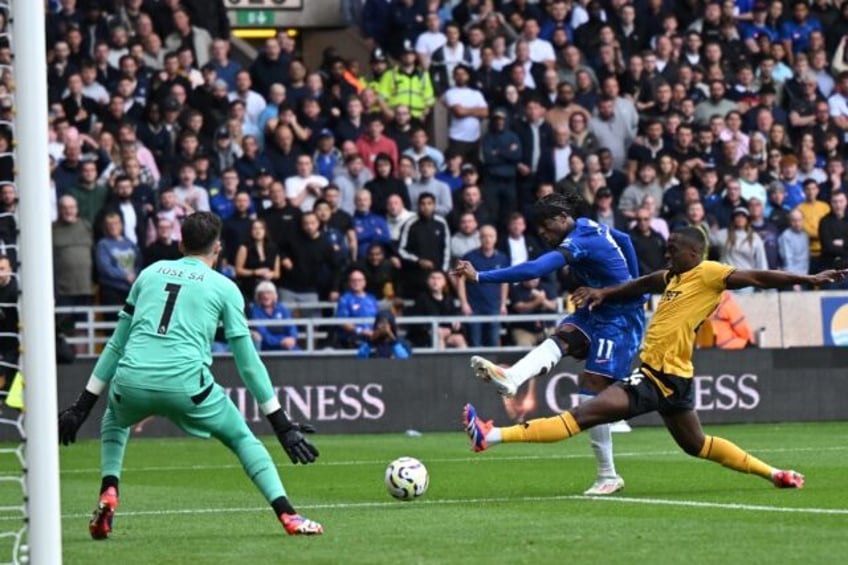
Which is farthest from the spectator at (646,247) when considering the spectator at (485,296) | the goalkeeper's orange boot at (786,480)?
the goalkeeper's orange boot at (786,480)

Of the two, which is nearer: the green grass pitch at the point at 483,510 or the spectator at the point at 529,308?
the green grass pitch at the point at 483,510

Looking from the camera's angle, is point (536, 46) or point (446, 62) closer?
point (446, 62)

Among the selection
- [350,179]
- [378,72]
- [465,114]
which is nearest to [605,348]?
[350,179]

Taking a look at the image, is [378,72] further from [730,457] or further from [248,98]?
[730,457]

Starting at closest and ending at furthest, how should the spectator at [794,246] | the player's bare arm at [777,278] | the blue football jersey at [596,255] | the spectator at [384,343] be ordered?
the player's bare arm at [777,278], the blue football jersey at [596,255], the spectator at [384,343], the spectator at [794,246]

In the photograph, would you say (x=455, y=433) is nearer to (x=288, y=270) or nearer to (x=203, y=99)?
(x=288, y=270)

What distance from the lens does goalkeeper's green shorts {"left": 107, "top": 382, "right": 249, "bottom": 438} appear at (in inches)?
412

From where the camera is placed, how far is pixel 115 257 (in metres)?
22.6

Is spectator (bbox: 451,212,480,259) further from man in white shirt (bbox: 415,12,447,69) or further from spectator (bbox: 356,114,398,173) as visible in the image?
man in white shirt (bbox: 415,12,447,69)

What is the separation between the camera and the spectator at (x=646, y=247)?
24.4 metres

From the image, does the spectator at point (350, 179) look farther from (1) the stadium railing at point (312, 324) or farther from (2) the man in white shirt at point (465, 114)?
(2) the man in white shirt at point (465, 114)

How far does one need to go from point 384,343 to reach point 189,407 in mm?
12760

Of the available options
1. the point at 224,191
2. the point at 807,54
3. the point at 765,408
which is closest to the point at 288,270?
the point at 224,191

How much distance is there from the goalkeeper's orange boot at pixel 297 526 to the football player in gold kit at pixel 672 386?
7.55 ft
